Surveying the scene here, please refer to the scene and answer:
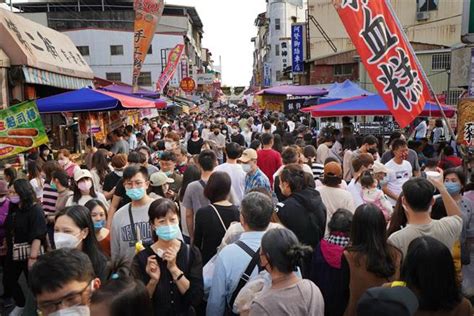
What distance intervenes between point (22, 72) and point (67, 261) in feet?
29.4

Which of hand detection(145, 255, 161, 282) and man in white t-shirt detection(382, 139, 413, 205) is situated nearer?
hand detection(145, 255, 161, 282)

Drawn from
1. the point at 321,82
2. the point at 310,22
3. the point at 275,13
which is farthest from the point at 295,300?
the point at 275,13

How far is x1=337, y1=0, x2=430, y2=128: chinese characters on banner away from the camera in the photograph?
5.20 meters

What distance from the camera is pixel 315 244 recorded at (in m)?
4.38

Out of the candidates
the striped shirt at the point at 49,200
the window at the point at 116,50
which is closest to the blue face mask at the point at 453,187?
the striped shirt at the point at 49,200

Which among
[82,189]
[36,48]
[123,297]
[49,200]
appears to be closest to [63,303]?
[123,297]

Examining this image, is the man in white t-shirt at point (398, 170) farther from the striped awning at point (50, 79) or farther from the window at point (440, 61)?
the window at point (440, 61)

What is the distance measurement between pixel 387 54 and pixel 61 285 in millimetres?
4425

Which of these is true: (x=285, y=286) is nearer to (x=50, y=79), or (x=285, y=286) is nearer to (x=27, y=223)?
(x=27, y=223)

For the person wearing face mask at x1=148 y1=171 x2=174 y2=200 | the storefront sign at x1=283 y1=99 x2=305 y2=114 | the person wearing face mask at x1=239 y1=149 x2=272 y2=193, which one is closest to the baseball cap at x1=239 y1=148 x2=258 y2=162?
the person wearing face mask at x1=239 y1=149 x2=272 y2=193

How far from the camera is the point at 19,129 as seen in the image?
7.05 meters

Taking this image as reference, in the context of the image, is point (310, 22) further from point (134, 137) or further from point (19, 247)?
point (19, 247)

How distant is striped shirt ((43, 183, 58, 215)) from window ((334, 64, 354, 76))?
986 inches

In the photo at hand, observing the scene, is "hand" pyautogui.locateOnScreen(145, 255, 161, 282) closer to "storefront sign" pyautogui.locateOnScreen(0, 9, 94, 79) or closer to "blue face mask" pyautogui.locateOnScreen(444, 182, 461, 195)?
"blue face mask" pyautogui.locateOnScreen(444, 182, 461, 195)
